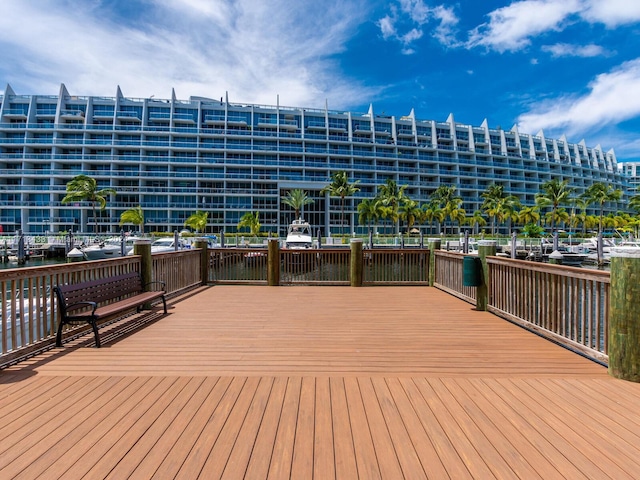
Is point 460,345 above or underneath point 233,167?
underneath

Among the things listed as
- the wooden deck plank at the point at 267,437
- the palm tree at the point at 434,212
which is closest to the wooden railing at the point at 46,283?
the wooden deck plank at the point at 267,437

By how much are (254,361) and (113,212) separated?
6085 centimetres

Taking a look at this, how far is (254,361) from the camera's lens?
3951 mm

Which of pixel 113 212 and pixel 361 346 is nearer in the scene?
pixel 361 346

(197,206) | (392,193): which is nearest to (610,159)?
(392,193)

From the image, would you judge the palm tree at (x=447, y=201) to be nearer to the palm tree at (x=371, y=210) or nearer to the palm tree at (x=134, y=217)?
the palm tree at (x=371, y=210)

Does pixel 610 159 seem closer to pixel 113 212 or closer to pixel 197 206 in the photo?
pixel 197 206

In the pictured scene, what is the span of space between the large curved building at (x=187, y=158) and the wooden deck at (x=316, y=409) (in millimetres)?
53699

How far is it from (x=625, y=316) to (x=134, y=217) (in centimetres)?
5473

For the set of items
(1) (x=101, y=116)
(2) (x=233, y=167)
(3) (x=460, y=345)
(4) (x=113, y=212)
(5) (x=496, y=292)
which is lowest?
(3) (x=460, y=345)

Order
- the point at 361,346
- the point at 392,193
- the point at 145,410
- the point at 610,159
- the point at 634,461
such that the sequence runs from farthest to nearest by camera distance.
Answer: the point at 610,159 < the point at 392,193 < the point at 361,346 < the point at 145,410 < the point at 634,461

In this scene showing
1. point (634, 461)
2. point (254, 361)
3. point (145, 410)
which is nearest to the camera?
point (634, 461)

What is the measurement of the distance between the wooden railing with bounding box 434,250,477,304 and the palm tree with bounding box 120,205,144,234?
49920 millimetres

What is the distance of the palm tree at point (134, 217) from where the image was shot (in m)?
48.5
